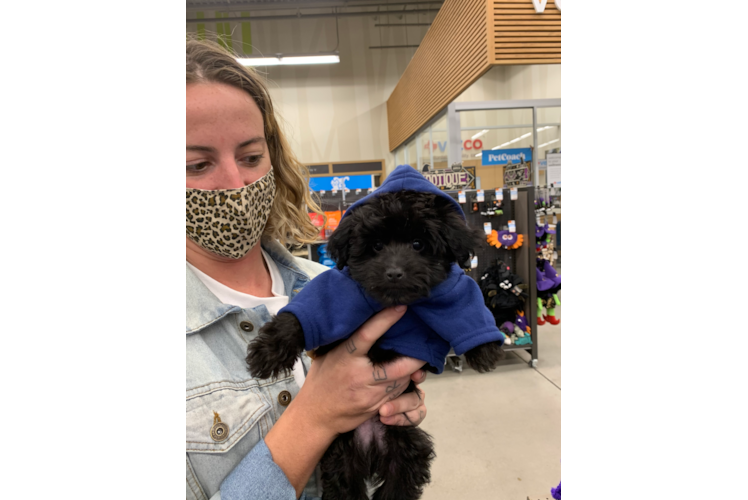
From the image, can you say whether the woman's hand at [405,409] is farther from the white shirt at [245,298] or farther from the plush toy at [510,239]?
the plush toy at [510,239]

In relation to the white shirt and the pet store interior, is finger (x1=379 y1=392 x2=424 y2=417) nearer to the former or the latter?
the white shirt

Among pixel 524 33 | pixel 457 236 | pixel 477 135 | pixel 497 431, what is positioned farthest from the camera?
pixel 477 135

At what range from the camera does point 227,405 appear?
3.34 feet

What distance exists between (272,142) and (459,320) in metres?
0.95

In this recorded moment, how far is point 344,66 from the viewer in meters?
11.6

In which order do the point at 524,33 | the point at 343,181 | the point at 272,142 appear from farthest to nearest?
the point at 343,181 < the point at 524,33 < the point at 272,142

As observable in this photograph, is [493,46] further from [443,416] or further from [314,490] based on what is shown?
[314,490]

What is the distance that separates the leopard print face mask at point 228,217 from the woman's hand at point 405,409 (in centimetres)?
70

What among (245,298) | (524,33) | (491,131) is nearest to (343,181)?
(491,131)

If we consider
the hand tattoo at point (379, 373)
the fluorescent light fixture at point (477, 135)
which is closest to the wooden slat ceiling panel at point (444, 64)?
the fluorescent light fixture at point (477, 135)

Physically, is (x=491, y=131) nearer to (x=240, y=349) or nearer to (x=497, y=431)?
(x=497, y=431)

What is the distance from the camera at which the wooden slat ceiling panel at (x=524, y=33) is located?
4.72 meters
